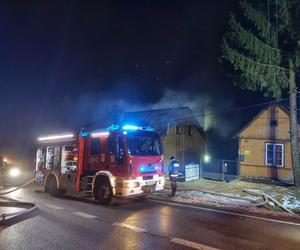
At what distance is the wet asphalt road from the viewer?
7.19 metres

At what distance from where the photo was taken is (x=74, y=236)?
25.8 ft

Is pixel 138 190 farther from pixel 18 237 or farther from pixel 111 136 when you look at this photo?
pixel 18 237

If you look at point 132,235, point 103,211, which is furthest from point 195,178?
point 132,235

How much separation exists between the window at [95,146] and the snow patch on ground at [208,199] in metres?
3.68

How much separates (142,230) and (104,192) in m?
4.49

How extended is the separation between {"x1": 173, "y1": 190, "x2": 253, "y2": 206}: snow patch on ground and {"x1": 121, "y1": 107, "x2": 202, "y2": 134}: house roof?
1696 cm

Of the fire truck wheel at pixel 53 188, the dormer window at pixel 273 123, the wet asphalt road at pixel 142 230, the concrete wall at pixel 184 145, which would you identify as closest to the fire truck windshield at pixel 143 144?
the wet asphalt road at pixel 142 230

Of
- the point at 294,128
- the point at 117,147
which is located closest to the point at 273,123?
the point at 294,128

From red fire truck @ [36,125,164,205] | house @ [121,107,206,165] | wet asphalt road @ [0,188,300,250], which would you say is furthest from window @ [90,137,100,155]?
house @ [121,107,206,165]

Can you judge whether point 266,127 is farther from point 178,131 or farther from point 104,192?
point 104,192

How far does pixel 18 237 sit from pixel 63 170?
709cm

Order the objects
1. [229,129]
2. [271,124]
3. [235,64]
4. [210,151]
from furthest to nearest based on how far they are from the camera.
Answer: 1. [229,129]
2. [210,151]
3. [271,124]
4. [235,64]

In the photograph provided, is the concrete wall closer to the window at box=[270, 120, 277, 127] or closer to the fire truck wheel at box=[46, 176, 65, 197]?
the window at box=[270, 120, 277, 127]

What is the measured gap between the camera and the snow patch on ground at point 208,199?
12711mm
